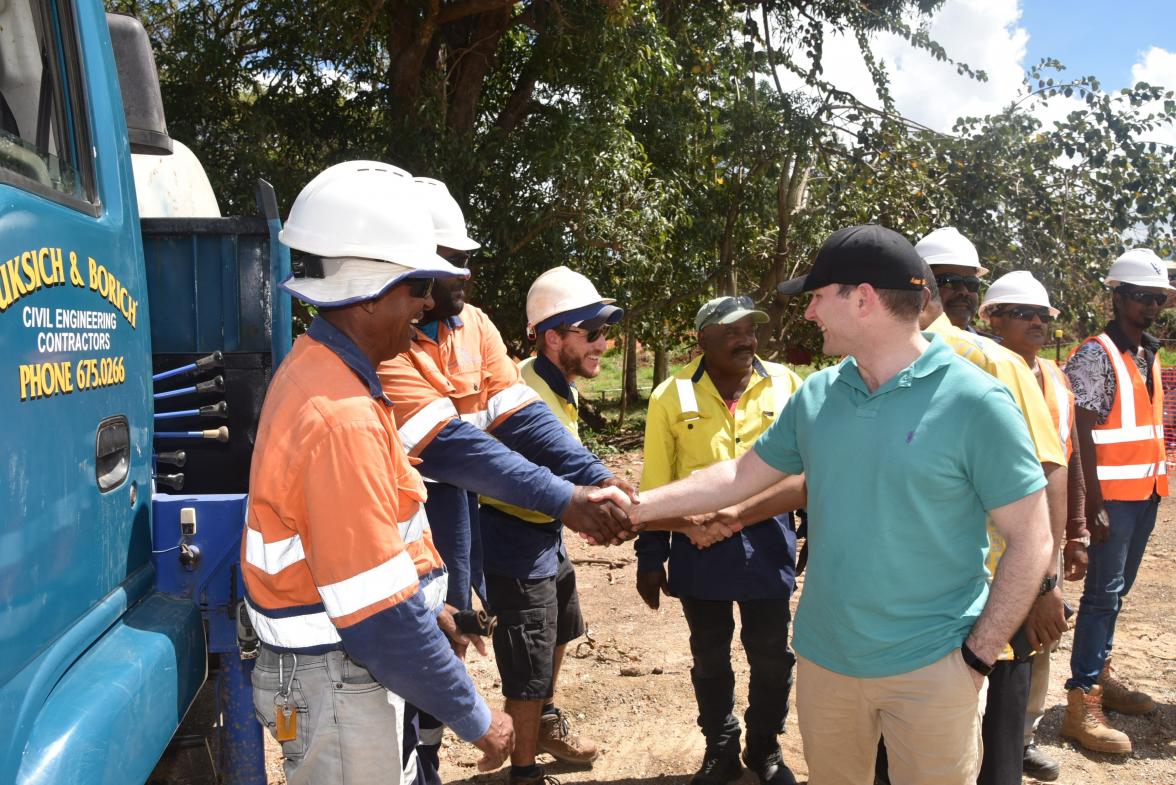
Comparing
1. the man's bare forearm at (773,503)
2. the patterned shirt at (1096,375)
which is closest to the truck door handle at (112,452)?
the man's bare forearm at (773,503)

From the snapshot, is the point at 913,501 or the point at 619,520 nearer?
the point at 913,501

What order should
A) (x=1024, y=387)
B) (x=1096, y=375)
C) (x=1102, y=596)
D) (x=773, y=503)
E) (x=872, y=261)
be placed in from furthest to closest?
(x=1096, y=375), (x=1102, y=596), (x=773, y=503), (x=1024, y=387), (x=872, y=261)

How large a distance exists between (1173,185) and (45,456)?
10425 millimetres

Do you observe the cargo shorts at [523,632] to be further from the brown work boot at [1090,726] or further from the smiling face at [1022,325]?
the brown work boot at [1090,726]

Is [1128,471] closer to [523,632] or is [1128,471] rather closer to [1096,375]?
[1096,375]

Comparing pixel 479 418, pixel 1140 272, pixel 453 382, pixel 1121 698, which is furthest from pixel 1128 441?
pixel 453 382

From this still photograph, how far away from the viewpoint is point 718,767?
4.13 metres

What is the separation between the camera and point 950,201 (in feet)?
35.2

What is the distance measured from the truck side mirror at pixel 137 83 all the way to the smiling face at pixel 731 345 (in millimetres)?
2186

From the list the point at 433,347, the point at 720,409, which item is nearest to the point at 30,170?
the point at 433,347

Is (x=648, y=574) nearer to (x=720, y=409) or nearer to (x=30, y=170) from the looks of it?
(x=720, y=409)

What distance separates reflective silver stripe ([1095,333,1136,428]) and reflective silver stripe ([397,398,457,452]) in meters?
3.41

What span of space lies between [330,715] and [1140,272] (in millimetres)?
4346

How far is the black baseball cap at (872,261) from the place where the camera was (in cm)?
266
